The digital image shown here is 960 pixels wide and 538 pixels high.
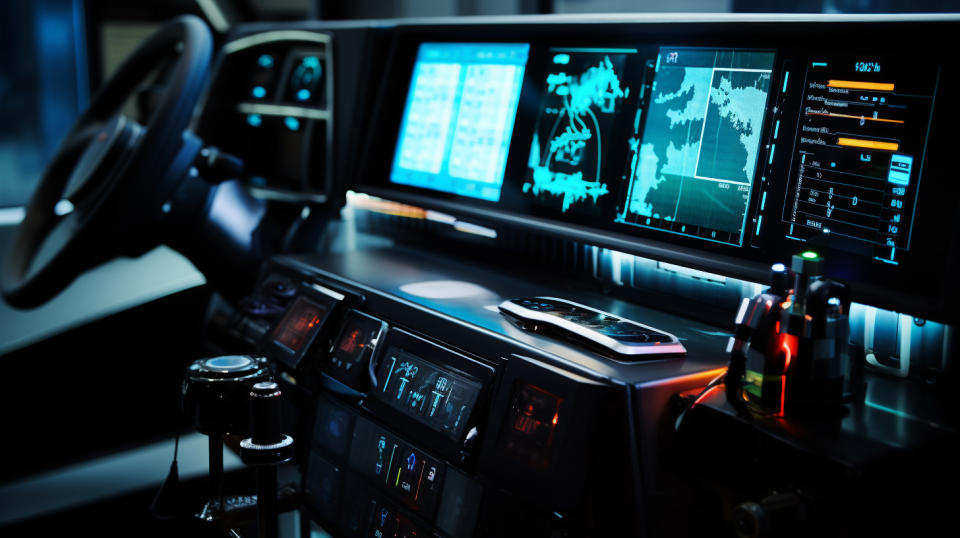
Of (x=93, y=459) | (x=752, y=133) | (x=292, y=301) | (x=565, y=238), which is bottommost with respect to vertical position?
(x=93, y=459)

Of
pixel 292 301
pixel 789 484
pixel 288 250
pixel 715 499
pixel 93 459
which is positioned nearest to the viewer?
pixel 789 484

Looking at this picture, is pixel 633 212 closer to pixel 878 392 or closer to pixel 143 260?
pixel 878 392

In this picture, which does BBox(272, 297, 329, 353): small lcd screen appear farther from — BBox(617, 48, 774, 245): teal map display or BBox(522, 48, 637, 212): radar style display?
BBox(617, 48, 774, 245): teal map display

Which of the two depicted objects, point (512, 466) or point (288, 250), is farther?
point (288, 250)

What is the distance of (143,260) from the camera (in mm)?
2436

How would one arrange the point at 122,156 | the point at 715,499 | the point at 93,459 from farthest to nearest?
the point at 93,459 < the point at 122,156 < the point at 715,499

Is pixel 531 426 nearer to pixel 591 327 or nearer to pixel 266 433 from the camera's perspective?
pixel 591 327

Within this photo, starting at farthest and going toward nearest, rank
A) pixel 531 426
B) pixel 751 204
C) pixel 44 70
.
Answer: pixel 44 70, pixel 751 204, pixel 531 426

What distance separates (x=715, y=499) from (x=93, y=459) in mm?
1831

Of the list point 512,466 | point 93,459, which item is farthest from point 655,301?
point 93,459

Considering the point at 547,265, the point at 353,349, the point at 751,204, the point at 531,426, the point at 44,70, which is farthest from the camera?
the point at 44,70

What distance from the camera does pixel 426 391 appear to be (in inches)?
41.3

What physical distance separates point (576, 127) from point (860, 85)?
0.43m

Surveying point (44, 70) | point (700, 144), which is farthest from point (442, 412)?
point (44, 70)
